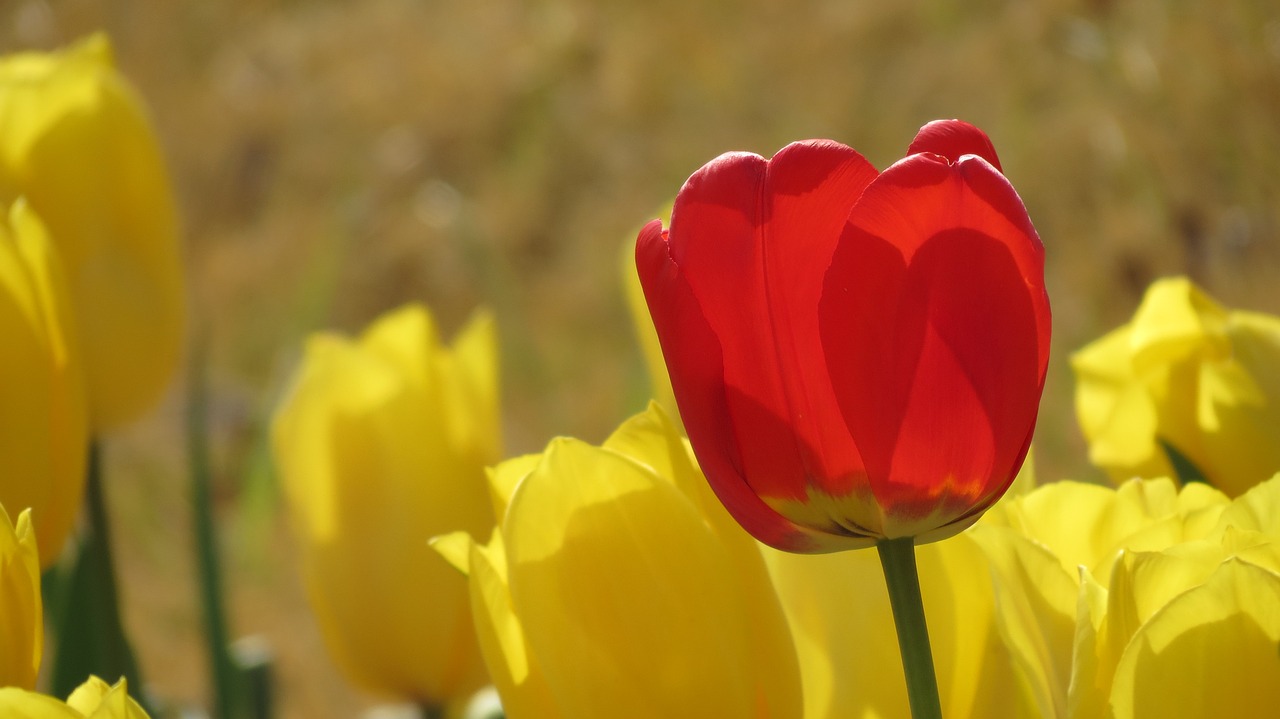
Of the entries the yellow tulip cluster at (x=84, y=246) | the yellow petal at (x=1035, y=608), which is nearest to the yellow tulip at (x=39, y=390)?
the yellow tulip cluster at (x=84, y=246)

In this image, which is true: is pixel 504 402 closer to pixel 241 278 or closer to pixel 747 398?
pixel 241 278

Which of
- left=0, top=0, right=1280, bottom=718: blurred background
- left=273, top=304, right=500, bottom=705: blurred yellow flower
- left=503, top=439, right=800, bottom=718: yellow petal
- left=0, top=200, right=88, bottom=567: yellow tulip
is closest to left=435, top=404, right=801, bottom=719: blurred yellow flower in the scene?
left=503, top=439, right=800, bottom=718: yellow petal

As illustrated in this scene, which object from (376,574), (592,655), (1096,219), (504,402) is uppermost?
(592,655)

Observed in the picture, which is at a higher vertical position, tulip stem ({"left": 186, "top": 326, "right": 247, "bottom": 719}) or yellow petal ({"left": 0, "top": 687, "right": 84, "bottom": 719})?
yellow petal ({"left": 0, "top": 687, "right": 84, "bottom": 719})

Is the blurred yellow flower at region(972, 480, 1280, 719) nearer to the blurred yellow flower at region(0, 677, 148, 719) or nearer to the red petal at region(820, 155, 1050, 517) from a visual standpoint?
the red petal at region(820, 155, 1050, 517)

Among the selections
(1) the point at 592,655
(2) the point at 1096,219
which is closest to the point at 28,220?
(1) the point at 592,655

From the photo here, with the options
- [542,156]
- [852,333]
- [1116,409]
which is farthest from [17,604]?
[542,156]
